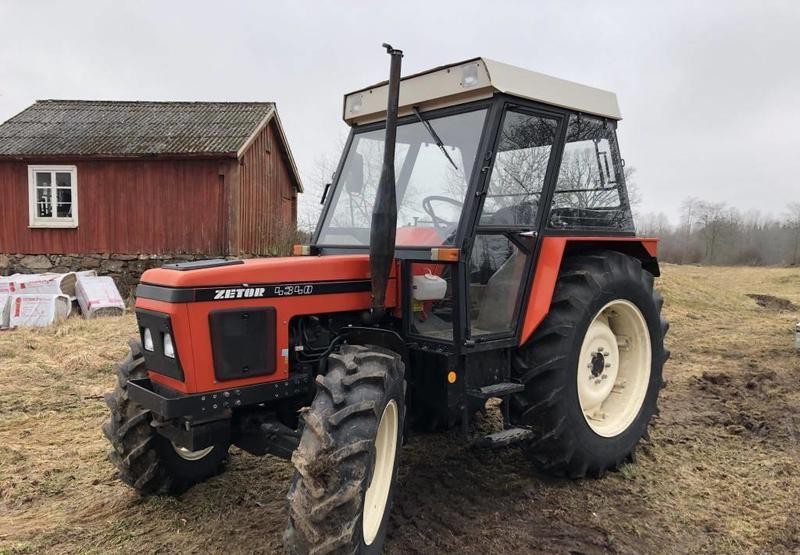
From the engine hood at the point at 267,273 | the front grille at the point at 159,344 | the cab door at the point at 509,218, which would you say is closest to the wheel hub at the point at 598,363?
the cab door at the point at 509,218

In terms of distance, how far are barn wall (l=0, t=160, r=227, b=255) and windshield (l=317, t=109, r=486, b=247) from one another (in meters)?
11.4

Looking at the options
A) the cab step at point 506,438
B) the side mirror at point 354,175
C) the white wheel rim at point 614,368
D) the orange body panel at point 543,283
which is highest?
the side mirror at point 354,175

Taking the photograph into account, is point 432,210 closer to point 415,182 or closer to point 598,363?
point 415,182

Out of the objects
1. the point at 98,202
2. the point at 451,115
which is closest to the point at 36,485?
the point at 451,115

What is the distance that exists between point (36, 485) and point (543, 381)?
3.29 meters

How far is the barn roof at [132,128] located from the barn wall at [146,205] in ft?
1.23

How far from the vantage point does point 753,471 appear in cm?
425

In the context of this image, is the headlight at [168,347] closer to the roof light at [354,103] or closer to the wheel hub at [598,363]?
the roof light at [354,103]

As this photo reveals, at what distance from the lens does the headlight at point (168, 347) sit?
2934 millimetres

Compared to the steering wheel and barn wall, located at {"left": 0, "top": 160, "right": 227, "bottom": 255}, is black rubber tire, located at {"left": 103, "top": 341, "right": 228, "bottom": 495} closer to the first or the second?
the steering wheel

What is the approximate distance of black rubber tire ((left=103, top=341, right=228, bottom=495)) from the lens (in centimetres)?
345

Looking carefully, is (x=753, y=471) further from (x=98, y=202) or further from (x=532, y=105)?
(x=98, y=202)

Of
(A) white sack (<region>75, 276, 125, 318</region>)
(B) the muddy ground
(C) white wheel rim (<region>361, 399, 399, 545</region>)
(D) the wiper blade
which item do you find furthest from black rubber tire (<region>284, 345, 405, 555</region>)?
(A) white sack (<region>75, 276, 125, 318</region>)

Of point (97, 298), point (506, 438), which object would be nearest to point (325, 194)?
point (506, 438)
